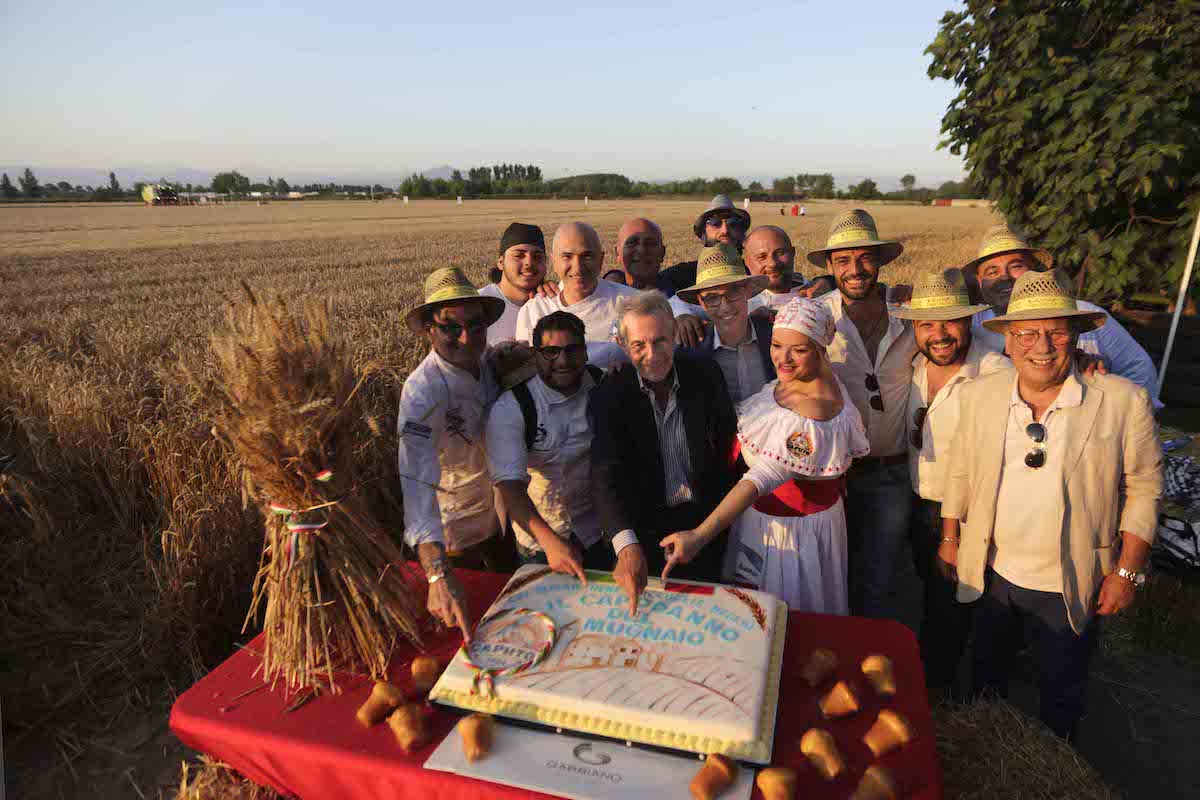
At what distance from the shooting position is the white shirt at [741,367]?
3.09 m

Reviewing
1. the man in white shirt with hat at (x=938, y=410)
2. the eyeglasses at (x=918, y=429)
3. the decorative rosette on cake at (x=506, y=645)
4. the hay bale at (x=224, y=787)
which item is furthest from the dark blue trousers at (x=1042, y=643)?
the hay bale at (x=224, y=787)

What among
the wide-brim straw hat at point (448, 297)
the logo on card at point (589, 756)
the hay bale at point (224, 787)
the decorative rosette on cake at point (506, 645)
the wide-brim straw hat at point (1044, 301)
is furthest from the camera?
the wide-brim straw hat at point (448, 297)

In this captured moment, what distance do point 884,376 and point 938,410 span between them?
0.34m

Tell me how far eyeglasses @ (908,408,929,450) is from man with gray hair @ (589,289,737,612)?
92 centimetres

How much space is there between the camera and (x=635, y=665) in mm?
1625

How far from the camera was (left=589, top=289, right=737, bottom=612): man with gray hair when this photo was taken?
2398 millimetres

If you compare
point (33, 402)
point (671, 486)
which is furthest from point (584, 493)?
point (33, 402)

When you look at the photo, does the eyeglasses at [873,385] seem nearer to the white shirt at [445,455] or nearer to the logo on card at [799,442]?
the logo on card at [799,442]

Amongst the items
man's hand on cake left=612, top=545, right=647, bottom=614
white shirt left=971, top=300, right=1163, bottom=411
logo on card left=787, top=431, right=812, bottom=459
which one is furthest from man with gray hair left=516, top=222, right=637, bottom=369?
white shirt left=971, top=300, right=1163, bottom=411

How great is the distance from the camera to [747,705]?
1.50 metres

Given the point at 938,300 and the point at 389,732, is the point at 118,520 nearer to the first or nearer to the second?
the point at 389,732

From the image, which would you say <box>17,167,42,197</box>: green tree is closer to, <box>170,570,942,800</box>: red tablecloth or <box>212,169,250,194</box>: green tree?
<box>212,169,250,194</box>: green tree

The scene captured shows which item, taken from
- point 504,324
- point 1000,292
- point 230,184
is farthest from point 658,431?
point 230,184

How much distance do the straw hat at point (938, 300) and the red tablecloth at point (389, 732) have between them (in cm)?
136
